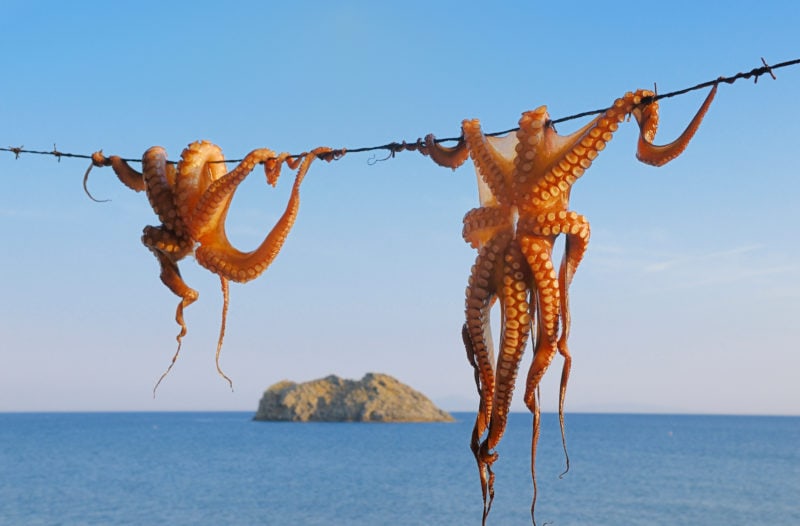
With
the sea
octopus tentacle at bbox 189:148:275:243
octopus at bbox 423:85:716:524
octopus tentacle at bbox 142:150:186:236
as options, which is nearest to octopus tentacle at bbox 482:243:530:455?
octopus at bbox 423:85:716:524

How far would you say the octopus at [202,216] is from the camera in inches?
209

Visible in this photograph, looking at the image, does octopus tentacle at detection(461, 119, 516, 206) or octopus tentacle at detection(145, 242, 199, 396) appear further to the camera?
octopus tentacle at detection(145, 242, 199, 396)

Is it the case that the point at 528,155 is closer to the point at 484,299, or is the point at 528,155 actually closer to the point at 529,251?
the point at 529,251

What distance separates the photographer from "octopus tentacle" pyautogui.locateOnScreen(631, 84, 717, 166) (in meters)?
4.02

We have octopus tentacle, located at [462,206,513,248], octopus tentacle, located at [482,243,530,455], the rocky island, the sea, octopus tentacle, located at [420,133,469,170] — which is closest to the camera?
octopus tentacle, located at [482,243,530,455]

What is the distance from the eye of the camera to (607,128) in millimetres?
4156

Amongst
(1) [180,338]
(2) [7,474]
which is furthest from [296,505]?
(1) [180,338]

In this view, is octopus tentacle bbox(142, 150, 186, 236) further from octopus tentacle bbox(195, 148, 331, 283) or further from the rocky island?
the rocky island

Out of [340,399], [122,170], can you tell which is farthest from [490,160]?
[340,399]

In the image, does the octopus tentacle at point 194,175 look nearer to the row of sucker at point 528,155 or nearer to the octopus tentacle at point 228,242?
the octopus tentacle at point 228,242

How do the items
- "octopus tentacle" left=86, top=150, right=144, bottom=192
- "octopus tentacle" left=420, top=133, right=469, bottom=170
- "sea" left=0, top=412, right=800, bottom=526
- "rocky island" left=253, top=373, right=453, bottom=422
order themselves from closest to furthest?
"octopus tentacle" left=420, top=133, right=469, bottom=170 < "octopus tentacle" left=86, top=150, right=144, bottom=192 < "sea" left=0, top=412, right=800, bottom=526 < "rocky island" left=253, top=373, right=453, bottom=422

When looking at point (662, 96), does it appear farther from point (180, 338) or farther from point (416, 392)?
point (416, 392)

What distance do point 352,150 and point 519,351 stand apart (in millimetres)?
1520

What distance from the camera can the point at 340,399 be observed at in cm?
11969
